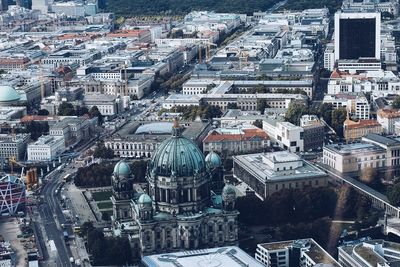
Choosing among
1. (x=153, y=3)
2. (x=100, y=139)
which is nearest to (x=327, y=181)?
(x=100, y=139)

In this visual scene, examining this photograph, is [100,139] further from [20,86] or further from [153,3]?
[153,3]

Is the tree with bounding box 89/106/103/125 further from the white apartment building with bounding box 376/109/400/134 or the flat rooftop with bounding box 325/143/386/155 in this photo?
the flat rooftop with bounding box 325/143/386/155

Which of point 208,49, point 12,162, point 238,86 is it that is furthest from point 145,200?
point 208,49

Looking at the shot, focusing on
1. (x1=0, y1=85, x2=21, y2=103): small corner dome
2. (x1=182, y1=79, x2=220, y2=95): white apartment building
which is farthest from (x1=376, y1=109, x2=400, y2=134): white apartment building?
(x1=0, y1=85, x2=21, y2=103): small corner dome

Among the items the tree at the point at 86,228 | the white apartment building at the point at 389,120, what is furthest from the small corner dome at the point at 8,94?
the tree at the point at 86,228

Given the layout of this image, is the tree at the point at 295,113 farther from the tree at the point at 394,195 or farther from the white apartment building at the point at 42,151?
the tree at the point at 394,195

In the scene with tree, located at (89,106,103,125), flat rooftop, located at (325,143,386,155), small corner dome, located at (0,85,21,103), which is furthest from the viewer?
small corner dome, located at (0,85,21,103)

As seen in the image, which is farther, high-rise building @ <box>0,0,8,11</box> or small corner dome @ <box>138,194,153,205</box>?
high-rise building @ <box>0,0,8,11</box>
